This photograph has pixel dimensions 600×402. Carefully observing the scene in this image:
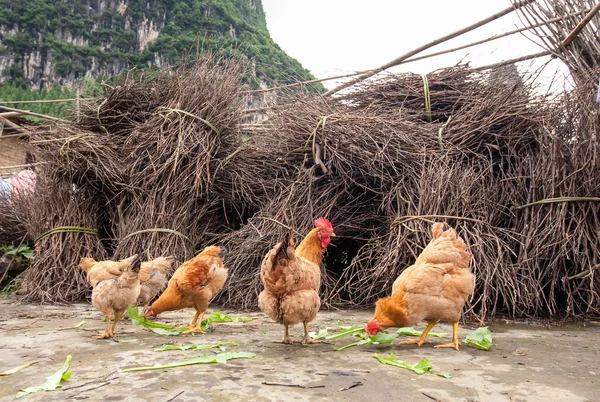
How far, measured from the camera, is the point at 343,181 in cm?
563

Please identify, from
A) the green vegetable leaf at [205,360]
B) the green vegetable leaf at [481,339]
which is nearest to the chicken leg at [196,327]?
the green vegetable leaf at [205,360]

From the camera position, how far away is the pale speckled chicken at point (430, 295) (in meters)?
3.44

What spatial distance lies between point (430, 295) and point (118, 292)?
101 inches

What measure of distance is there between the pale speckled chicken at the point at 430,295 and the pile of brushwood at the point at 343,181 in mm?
1010

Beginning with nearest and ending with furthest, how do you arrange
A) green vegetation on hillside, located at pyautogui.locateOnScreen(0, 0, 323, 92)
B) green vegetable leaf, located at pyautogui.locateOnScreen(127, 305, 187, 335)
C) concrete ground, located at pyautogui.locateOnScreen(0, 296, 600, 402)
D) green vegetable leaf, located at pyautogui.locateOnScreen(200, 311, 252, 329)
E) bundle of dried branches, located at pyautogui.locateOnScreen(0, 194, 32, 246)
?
1. concrete ground, located at pyautogui.locateOnScreen(0, 296, 600, 402)
2. green vegetable leaf, located at pyautogui.locateOnScreen(127, 305, 187, 335)
3. green vegetable leaf, located at pyautogui.locateOnScreen(200, 311, 252, 329)
4. bundle of dried branches, located at pyautogui.locateOnScreen(0, 194, 32, 246)
5. green vegetation on hillside, located at pyautogui.locateOnScreen(0, 0, 323, 92)

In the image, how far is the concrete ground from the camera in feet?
7.64

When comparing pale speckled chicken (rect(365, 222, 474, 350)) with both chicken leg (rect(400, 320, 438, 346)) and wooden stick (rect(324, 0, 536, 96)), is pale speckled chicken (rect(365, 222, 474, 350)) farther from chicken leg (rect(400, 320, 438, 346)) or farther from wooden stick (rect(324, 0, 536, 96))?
wooden stick (rect(324, 0, 536, 96))

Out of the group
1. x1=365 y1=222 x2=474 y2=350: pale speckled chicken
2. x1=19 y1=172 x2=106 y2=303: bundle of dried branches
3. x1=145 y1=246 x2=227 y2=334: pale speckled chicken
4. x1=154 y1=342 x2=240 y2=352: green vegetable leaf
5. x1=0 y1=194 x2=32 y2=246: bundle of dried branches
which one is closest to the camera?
x1=154 y1=342 x2=240 y2=352: green vegetable leaf

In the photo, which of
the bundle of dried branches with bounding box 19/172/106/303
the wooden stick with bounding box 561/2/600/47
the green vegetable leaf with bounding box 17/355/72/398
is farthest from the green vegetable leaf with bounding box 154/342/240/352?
the wooden stick with bounding box 561/2/600/47

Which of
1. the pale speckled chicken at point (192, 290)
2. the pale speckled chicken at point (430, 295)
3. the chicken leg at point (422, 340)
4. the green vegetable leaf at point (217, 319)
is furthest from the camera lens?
the green vegetable leaf at point (217, 319)

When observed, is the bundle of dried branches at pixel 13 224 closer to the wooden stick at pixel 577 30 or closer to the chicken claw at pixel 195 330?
the chicken claw at pixel 195 330

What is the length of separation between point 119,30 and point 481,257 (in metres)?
45.3

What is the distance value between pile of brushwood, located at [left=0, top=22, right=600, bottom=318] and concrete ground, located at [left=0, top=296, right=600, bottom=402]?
33.9 inches

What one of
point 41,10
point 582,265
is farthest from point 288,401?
point 41,10
